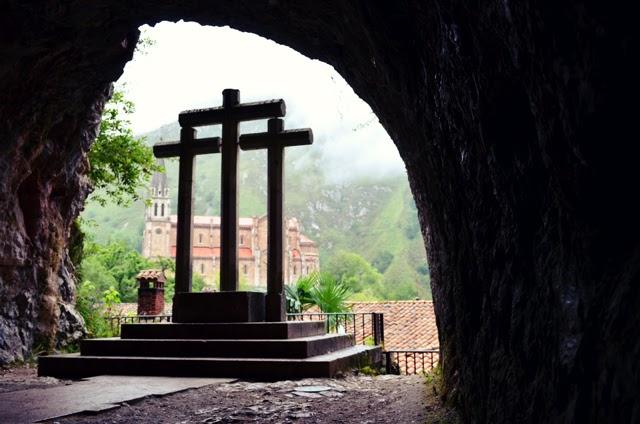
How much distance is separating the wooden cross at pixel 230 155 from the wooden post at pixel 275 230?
300 millimetres

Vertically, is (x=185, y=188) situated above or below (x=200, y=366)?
above

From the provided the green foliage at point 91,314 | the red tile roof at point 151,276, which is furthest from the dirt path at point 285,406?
the red tile roof at point 151,276

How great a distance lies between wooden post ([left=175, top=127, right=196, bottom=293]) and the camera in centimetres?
852

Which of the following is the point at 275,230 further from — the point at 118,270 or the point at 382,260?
the point at 382,260

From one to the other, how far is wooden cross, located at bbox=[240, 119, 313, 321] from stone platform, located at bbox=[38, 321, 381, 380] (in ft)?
2.83

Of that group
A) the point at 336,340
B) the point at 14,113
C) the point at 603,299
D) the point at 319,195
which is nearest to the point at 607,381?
the point at 603,299

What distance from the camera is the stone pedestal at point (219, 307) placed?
24.6ft

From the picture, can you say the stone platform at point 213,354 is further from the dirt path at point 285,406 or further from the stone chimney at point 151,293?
the stone chimney at point 151,293

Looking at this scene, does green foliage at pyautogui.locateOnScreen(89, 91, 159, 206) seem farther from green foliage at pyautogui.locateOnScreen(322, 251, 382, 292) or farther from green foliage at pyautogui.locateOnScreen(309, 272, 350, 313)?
green foliage at pyautogui.locateOnScreen(322, 251, 382, 292)

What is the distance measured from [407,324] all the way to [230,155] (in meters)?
13.9

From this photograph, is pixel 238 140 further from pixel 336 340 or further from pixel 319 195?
pixel 319 195

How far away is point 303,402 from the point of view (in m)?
4.71

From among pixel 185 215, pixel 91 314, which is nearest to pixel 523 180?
pixel 185 215

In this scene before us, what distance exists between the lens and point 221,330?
734 centimetres
